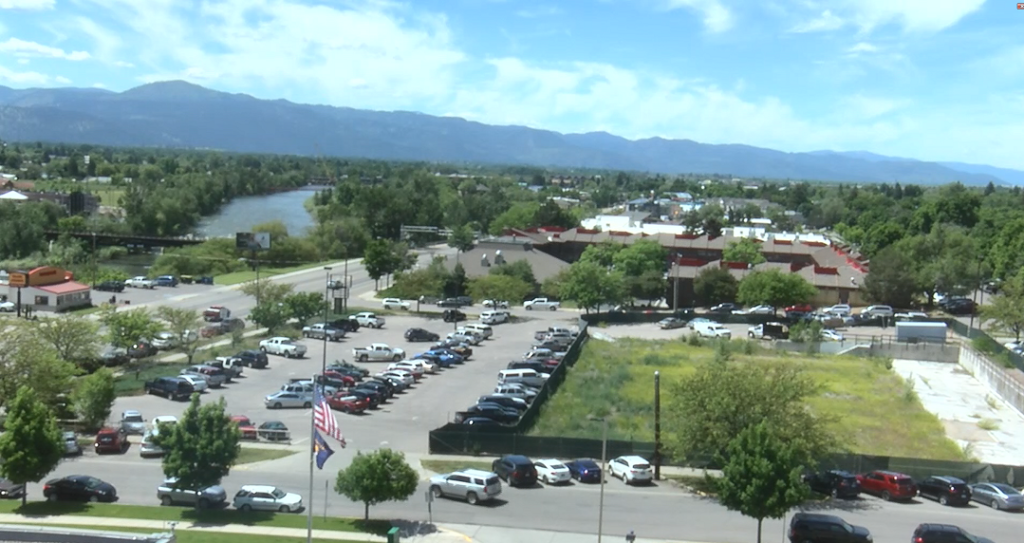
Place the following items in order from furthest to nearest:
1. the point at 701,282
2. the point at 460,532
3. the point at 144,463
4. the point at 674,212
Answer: the point at 674,212, the point at 701,282, the point at 144,463, the point at 460,532

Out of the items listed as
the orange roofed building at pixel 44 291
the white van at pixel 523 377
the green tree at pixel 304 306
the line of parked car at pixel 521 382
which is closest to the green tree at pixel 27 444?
the line of parked car at pixel 521 382

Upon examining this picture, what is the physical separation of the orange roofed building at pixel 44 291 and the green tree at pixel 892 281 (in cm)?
5282

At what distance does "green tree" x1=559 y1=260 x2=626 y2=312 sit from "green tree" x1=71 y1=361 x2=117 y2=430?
106 ft

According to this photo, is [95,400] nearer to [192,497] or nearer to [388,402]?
[192,497]

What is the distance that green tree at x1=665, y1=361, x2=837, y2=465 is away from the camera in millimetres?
26641

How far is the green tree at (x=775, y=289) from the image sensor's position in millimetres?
61938

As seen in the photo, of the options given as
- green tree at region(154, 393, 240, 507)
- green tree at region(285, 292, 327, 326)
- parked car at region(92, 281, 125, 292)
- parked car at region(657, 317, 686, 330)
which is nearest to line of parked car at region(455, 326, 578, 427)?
parked car at region(657, 317, 686, 330)

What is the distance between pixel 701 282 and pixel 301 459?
42.9 meters

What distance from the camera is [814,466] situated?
26094 millimetres

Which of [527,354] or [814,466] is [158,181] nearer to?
[527,354]

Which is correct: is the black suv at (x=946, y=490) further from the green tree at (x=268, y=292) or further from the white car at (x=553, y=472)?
the green tree at (x=268, y=292)

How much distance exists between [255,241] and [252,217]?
66.3 meters

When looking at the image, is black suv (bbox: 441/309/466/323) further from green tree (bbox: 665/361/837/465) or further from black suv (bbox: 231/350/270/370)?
green tree (bbox: 665/361/837/465)

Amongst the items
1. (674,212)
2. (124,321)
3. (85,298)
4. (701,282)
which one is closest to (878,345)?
(701,282)
